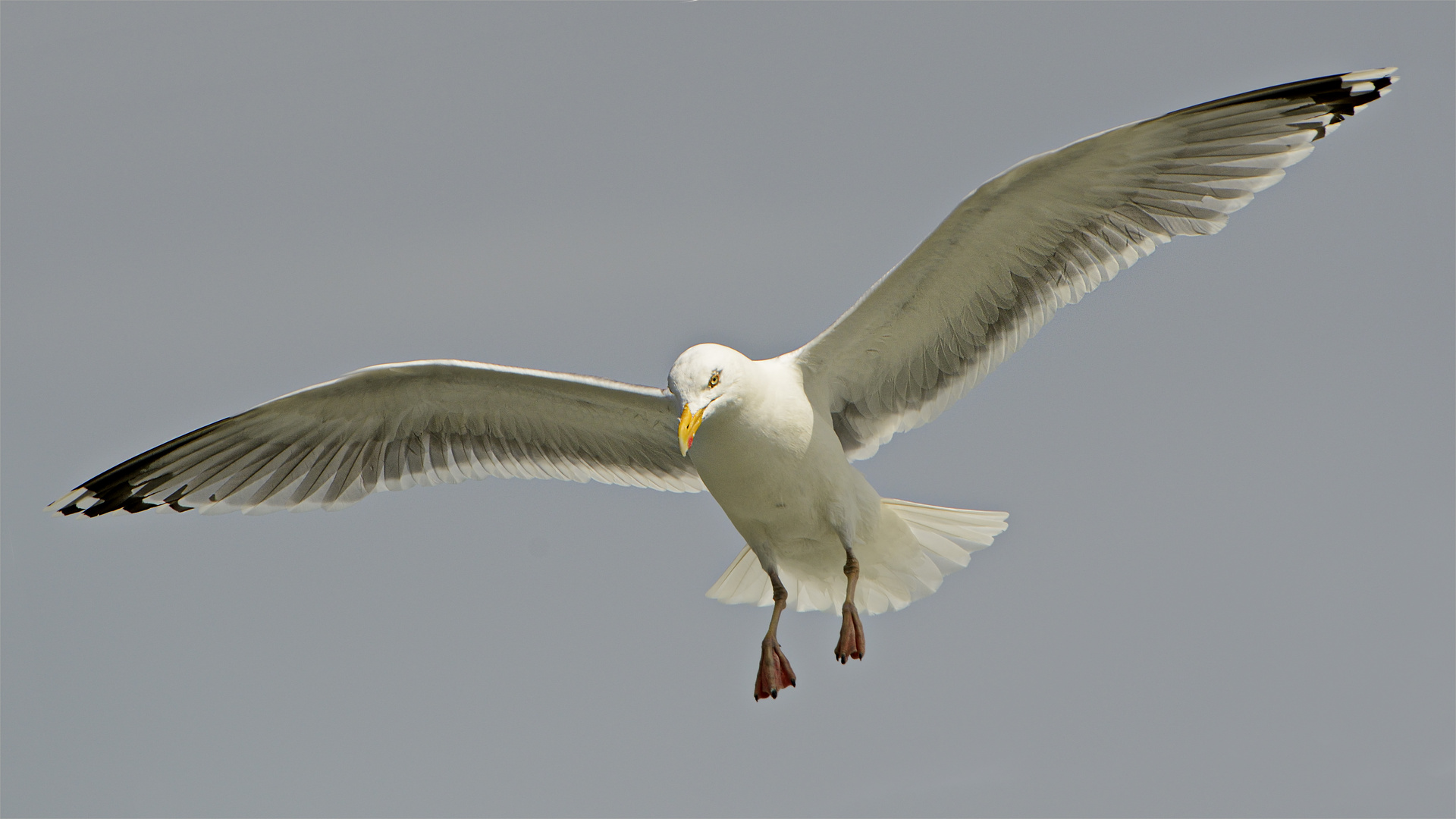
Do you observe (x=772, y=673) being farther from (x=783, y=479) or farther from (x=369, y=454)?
(x=369, y=454)

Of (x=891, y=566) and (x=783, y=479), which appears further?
(x=891, y=566)

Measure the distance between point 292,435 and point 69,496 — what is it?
1270 millimetres

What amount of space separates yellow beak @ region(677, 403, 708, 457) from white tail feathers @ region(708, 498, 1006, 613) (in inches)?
55.1

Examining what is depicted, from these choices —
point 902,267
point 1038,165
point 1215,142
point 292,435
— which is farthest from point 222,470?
point 1215,142

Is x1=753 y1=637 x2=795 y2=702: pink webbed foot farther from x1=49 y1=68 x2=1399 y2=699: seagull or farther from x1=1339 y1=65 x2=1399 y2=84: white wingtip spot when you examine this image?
x1=1339 y1=65 x2=1399 y2=84: white wingtip spot

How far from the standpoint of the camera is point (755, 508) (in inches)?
272

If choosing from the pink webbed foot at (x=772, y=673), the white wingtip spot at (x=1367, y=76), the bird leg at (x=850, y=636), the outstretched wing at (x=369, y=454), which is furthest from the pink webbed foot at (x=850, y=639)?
the white wingtip spot at (x=1367, y=76)

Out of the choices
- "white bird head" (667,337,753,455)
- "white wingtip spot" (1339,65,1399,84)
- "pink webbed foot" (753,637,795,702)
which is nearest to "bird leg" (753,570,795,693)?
"pink webbed foot" (753,637,795,702)

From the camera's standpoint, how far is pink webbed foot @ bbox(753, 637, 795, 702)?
22.7 ft

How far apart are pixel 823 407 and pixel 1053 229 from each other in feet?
4.51

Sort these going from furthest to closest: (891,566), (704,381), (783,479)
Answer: (891,566)
(783,479)
(704,381)

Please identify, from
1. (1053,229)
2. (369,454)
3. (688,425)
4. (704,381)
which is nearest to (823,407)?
(704,381)

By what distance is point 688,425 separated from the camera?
6.25 meters

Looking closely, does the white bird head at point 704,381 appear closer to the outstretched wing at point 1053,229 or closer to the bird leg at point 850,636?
the outstretched wing at point 1053,229
